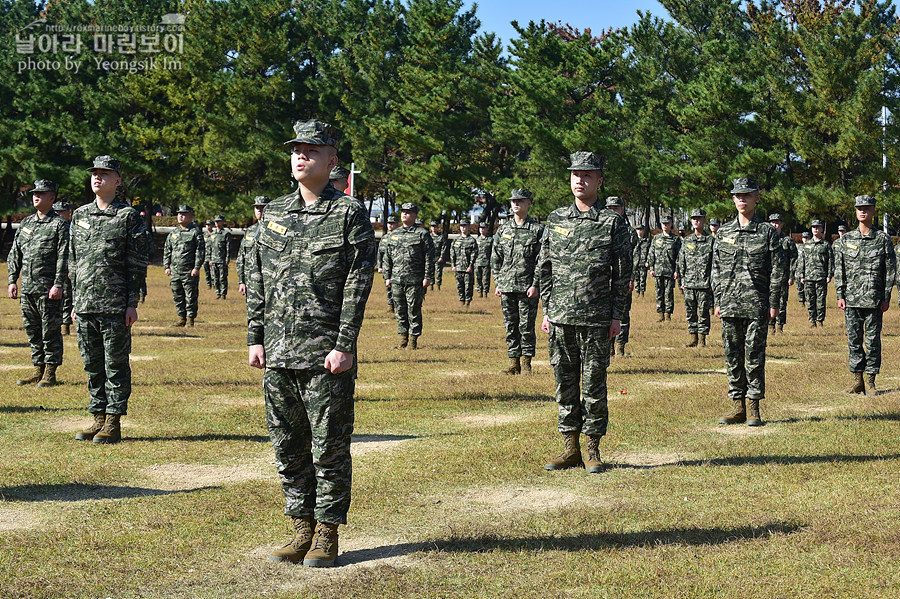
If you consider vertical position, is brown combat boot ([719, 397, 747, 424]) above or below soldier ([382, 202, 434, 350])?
below

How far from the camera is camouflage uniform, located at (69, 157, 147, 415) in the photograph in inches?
347

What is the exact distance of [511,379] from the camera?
13.0 meters

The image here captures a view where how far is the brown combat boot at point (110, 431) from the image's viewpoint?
28.9 ft

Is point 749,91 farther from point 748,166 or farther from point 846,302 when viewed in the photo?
point 846,302

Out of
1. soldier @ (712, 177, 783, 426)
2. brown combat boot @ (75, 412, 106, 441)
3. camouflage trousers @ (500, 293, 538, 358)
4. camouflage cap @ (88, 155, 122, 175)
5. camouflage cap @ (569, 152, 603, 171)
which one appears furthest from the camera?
camouflage trousers @ (500, 293, 538, 358)

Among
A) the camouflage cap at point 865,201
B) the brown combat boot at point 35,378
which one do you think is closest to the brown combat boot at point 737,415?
the camouflage cap at point 865,201

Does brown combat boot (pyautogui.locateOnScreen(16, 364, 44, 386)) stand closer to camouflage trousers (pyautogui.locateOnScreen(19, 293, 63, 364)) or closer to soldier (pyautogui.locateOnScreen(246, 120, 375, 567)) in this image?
camouflage trousers (pyautogui.locateOnScreen(19, 293, 63, 364))

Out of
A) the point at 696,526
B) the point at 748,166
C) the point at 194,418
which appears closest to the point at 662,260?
the point at 194,418

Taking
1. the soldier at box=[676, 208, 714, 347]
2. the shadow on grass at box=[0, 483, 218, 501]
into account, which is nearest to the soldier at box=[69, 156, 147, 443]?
the shadow on grass at box=[0, 483, 218, 501]

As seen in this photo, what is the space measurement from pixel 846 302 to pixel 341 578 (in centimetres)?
881

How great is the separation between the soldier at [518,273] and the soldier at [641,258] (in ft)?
41.9

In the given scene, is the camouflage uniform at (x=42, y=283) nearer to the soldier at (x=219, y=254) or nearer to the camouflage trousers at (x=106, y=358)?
the camouflage trousers at (x=106, y=358)

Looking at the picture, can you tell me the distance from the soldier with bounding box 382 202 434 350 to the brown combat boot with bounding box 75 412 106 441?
25.5ft

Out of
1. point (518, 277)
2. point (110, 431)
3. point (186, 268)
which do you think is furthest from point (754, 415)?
point (186, 268)
